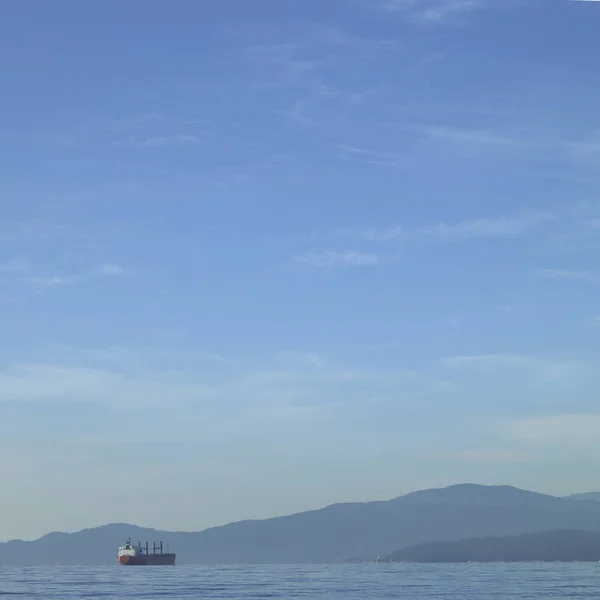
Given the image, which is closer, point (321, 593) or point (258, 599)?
point (258, 599)

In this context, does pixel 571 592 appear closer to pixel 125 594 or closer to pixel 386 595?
pixel 386 595

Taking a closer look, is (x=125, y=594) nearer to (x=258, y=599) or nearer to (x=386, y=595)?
(x=258, y=599)

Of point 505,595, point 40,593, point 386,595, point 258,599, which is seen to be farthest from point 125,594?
point 505,595

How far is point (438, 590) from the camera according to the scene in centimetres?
13675

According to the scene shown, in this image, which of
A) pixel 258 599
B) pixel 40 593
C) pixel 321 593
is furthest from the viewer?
pixel 40 593

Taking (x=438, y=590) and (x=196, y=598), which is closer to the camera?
(x=196, y=598)

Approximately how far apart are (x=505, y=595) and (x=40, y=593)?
221ft

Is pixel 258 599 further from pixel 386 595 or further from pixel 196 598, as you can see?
pixel 386 595

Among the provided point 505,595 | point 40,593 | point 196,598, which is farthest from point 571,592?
point 40,593

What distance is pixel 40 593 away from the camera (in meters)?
142

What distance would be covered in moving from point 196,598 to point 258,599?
28.5 feet

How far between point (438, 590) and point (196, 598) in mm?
35580

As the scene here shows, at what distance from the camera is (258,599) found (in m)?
120

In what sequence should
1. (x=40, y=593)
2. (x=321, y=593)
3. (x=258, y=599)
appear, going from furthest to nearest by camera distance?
1. (x=40, y=593)
2. (x=321, y=593)
3. (x=258, y=599)
